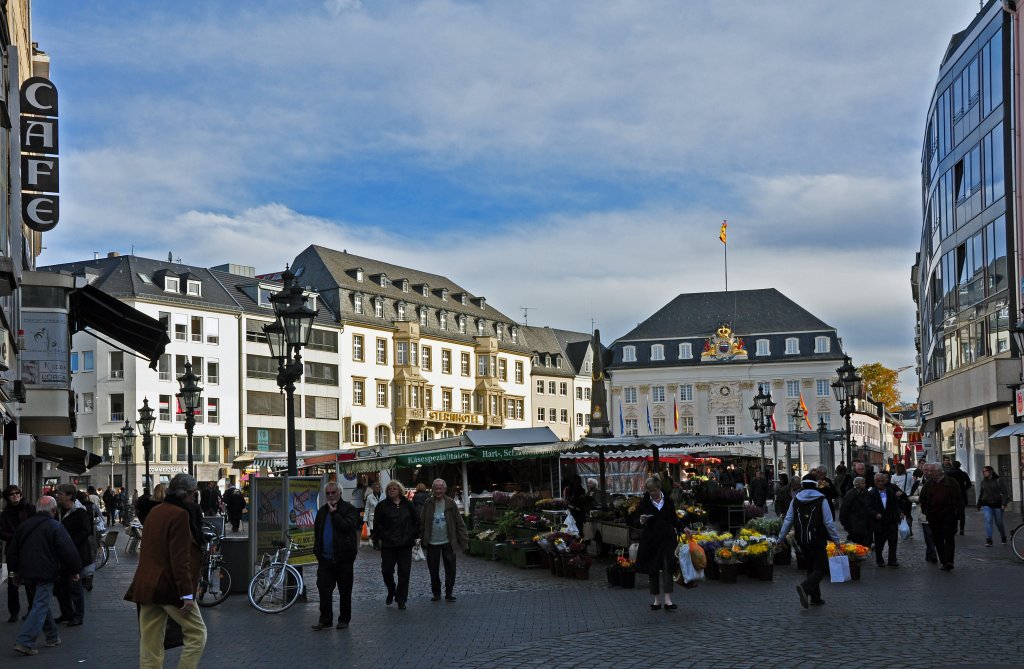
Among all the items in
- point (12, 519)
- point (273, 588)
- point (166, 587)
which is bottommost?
point (273, 588)

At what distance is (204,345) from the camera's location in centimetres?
8119

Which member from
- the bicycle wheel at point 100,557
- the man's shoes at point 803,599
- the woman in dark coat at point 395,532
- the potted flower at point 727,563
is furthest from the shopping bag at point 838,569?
the bicycle wheel at point 100,557

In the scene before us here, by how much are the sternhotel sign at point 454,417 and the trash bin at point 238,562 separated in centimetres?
7661

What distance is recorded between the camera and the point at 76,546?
658 inches

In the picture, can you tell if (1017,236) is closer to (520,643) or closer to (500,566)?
(500,566)

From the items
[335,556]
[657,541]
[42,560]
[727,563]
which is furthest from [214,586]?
[727,563]

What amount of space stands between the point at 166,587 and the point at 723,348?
112m

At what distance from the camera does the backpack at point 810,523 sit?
50.9ft

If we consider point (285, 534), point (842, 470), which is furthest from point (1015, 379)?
point (285, 534)

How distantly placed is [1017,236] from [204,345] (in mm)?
54634

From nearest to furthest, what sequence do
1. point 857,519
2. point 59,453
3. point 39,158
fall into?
point 857,519 < point 39,158 < point 59,453

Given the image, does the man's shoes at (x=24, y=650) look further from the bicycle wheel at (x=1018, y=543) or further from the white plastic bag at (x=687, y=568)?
the bicycle wheel at (x=1018, y=543)

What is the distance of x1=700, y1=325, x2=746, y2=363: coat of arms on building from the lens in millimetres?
119625

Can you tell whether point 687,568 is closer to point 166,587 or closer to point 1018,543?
point 1018,543
